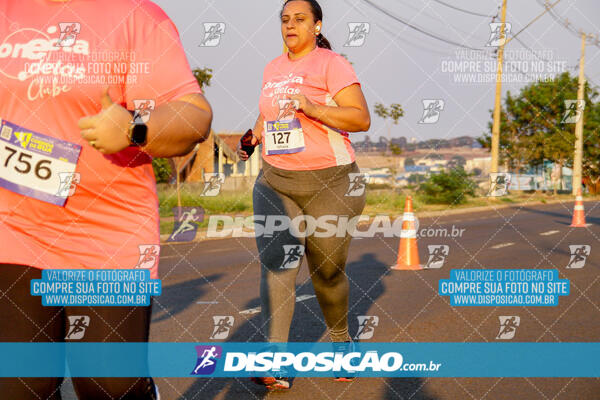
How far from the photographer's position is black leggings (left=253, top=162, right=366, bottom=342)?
13.0 feet

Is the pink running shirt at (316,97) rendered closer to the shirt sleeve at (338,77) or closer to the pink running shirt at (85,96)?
the shirt sleeve at (338,77)

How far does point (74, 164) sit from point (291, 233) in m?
1.95

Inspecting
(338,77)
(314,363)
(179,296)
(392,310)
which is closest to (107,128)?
(338,77)

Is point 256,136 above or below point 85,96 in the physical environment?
below

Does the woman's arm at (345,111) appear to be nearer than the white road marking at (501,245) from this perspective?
Yes

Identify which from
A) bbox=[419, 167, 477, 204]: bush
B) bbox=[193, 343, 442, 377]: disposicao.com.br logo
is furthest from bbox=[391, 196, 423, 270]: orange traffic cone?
bbox=[419, 167, 477, 204]: bush

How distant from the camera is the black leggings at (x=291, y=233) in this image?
398 cm

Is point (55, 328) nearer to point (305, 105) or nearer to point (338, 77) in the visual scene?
point (305, 105)

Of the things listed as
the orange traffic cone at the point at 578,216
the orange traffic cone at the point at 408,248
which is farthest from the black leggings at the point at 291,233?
the orange traffic cone at the point at 578,216

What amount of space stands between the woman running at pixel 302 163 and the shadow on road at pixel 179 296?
7.92 ft

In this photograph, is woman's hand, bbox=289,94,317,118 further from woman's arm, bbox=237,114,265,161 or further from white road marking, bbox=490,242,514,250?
white road marking, bbox=490,242,514,250

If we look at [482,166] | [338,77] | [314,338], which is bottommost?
[482,166]

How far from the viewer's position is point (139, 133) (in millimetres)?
1818

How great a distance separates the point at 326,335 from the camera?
216 inches
